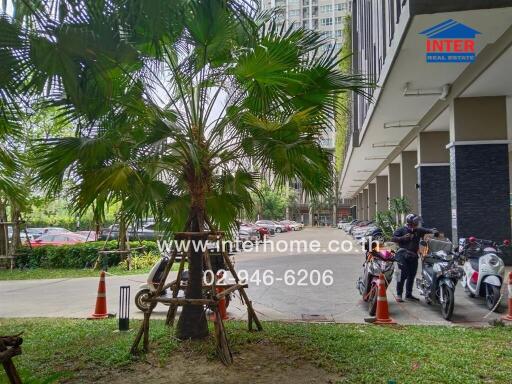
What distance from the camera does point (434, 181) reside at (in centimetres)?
1733

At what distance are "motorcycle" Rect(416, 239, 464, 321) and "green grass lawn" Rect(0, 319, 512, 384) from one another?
0.70 metres

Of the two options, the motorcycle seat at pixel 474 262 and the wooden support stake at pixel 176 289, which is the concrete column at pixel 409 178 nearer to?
the motorcycle seat at pixel 474 262

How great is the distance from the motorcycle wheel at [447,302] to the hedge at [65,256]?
11.7 meters

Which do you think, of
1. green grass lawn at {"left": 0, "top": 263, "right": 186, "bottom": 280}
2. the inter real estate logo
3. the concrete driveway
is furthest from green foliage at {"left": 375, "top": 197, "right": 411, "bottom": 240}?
the inter real estate logo

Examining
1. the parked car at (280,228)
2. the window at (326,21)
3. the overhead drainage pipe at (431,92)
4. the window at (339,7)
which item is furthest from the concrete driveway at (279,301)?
the window at (339,7)

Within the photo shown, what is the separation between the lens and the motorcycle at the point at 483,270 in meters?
7.43

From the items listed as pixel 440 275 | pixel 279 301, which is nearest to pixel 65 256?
pixel 279 301

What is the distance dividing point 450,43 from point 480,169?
14.2 ft

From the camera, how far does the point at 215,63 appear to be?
567cm

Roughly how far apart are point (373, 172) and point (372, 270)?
30.4 metres

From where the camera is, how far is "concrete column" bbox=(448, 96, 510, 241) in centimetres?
1219

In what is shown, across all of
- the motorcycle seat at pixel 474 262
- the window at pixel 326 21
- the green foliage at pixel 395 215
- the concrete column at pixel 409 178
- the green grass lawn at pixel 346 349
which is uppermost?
the window at pixel 326 21

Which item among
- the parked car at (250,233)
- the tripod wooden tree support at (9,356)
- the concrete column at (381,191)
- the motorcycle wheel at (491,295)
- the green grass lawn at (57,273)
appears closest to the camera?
the tripod wooden tree support at (9,356)

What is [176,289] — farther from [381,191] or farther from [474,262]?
[381,191]
